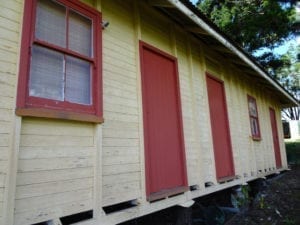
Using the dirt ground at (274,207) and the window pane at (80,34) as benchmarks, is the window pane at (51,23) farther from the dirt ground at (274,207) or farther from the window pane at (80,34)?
the dirt ground at (274,207)

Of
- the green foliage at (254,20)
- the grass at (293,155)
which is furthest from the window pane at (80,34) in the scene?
the grass at (293,155)

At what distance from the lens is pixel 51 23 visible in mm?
3307

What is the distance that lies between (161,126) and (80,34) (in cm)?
196

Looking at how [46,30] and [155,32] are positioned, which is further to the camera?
[155,32]

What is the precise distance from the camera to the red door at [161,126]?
4395 mm

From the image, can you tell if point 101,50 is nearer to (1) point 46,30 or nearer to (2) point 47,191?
(1) point 46,30

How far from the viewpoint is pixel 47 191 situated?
9.50 ft

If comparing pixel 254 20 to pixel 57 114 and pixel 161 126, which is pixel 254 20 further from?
pixel 57 114

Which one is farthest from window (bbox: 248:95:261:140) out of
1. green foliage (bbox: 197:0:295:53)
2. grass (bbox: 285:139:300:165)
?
grass (bbox: 285:139:300:165)

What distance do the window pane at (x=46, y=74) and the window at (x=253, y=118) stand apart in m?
7.17

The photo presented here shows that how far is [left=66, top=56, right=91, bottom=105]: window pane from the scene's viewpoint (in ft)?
10.9

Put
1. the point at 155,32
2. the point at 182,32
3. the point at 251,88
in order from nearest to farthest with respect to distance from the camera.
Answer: the point at 155,32 → the point at 182,32 → the point at 251,88

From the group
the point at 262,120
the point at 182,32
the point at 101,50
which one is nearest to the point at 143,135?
the point at 101,50

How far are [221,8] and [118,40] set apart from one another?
15217 millimetres
